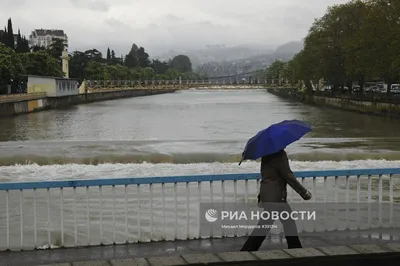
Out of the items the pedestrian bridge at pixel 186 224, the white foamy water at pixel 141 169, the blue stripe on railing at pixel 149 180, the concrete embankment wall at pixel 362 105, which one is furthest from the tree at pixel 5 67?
the blue stripe on railing at pixel 149 180

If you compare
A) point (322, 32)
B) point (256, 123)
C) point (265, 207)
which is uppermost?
point (322, 32)

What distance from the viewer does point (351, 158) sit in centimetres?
1909

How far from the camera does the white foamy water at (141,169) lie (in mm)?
16141

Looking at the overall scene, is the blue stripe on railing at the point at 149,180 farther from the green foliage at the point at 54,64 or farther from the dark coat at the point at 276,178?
the green foliage at the point at 54,64

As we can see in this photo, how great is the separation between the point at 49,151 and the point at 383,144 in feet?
46.9

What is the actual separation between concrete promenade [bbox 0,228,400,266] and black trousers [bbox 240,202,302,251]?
41cm

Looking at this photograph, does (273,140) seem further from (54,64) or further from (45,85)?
(54,64)

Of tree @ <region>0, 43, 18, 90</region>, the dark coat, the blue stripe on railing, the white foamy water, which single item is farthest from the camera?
tree @ <region>0, 43, 18, 90</region>

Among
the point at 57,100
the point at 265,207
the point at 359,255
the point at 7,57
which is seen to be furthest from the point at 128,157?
the point at 57,100

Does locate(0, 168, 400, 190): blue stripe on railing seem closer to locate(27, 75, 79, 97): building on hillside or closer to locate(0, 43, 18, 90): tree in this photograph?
locate(0, 43, 18, 90): tree

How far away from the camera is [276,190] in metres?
5.31

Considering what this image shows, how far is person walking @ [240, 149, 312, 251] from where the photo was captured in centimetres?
523

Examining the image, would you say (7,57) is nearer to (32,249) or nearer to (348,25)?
(348,25)

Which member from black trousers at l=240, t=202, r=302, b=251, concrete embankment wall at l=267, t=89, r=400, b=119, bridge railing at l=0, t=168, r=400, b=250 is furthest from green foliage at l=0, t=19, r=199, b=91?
black trousers at l=240, t=202, r=302, b=251
